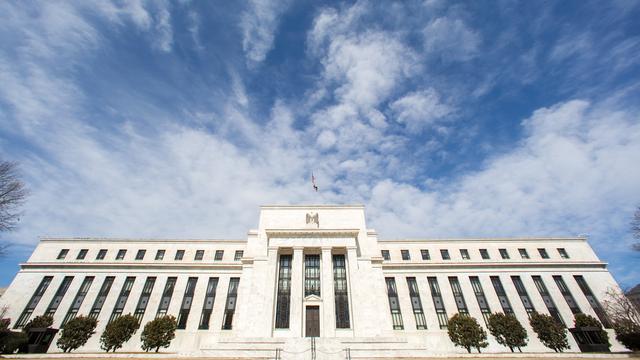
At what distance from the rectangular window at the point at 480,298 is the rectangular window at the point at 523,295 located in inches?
203

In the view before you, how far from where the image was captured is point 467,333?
1264 inches

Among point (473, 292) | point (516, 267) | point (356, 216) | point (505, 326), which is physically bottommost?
point (505, 326)

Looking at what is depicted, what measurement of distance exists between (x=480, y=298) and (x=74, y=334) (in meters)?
51.1

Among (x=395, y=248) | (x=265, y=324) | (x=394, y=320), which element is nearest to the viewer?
(x=265, y=324)

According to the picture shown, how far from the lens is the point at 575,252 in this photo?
4562 cm

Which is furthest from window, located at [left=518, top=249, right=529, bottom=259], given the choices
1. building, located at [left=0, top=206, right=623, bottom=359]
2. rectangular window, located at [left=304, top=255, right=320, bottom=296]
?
rectangular window, located at [left=304, top=255, right=320, bottom=296]

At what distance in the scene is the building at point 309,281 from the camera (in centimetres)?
3494

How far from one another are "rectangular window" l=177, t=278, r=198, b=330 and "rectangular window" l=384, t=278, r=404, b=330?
28806mm

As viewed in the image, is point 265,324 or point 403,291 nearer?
point 265,324

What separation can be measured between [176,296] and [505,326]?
43.0 meters

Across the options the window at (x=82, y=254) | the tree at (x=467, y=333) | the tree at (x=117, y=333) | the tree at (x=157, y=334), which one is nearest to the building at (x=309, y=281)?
the window at (x=82, y=254)

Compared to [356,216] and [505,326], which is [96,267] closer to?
[356,216]

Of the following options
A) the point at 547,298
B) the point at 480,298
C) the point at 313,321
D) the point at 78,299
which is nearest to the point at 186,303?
the point at 78,299

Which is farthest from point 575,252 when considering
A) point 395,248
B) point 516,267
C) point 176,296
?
point 176,296
